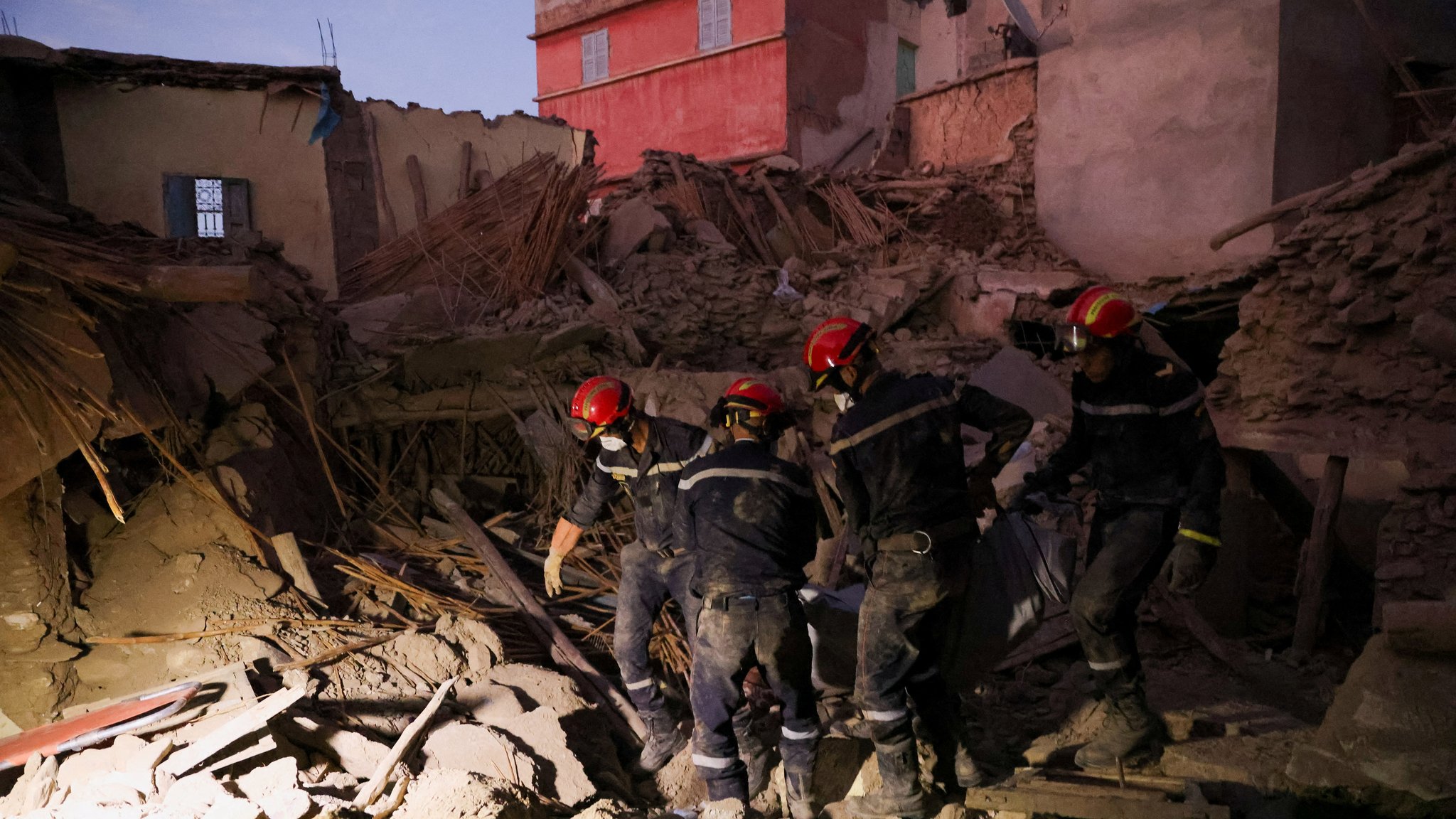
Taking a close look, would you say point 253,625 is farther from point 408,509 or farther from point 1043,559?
point 1043,559

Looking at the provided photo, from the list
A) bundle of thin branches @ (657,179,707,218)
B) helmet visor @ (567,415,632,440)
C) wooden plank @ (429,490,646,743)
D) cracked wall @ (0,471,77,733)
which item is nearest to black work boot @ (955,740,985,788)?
wooden plank @ (429,490,646,743)

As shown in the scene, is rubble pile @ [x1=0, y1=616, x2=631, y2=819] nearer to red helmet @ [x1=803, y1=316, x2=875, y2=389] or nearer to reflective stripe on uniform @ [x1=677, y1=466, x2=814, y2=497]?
reflective stripe on uniform @ [x1=677, y1=466, x2=814, y2=497]

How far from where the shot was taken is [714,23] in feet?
63.5

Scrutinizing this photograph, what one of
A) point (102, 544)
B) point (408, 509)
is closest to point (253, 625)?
point (102, 544)

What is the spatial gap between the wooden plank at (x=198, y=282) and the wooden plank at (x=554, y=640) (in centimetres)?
278

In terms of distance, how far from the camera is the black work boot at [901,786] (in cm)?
376

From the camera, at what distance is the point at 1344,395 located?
18.8 ft

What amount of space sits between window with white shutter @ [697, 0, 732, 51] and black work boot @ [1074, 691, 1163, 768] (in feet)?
58.7

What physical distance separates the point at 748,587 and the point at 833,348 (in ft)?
3.64

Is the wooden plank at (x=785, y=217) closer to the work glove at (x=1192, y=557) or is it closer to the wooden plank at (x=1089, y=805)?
the work glove at (x=1192, y=557)

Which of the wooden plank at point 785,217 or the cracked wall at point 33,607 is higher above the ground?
the wooden plank at point 785,217

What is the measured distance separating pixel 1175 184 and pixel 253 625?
11012 mm

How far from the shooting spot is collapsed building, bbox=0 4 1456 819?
12.7 ft

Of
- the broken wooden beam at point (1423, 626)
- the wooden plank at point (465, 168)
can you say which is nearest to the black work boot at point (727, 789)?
the broken wooden beam at point (1423, 626)
